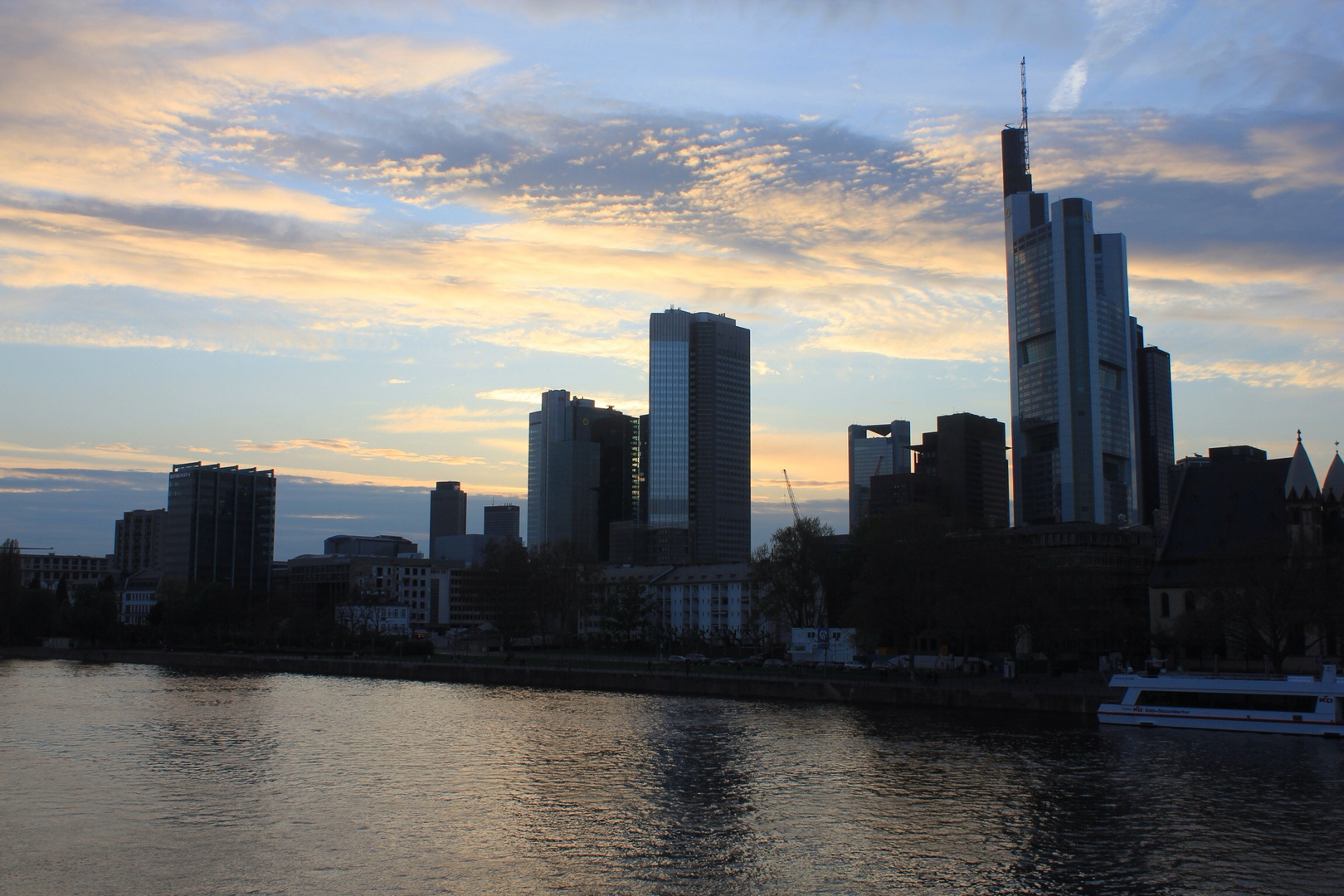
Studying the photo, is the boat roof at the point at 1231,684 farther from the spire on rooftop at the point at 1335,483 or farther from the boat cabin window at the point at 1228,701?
the spire on rooftop at the point at 1335,483

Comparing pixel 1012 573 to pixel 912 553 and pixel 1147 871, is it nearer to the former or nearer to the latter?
pixel 912 553

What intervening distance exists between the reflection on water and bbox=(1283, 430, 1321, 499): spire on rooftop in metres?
54.6

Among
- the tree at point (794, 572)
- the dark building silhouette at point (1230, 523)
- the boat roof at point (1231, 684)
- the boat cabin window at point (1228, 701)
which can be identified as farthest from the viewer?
the tree at point (794, 572)

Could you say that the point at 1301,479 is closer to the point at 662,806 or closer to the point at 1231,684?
the point at 1231,684

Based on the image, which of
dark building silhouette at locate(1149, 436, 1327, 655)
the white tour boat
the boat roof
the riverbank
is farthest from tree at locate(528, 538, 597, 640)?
the white tour boat

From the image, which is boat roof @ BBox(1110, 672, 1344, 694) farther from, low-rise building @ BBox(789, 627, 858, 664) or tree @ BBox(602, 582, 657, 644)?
tree @ BBox(602, 582, 657, 644)

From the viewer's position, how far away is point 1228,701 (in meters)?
78.7

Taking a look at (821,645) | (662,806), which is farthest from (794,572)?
(662,806)

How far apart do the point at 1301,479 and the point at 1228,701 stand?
51.4 metres

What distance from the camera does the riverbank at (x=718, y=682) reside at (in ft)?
287

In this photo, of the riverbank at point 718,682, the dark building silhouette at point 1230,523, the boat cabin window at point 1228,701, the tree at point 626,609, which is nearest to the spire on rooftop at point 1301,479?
the dark building silhouette at point 1230,523

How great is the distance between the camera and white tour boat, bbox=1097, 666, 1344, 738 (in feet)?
247

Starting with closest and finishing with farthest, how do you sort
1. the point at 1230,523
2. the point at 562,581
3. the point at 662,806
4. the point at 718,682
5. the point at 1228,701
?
1. the point at 662,806
2. the point at 1228,701
3. the point at 718,682
4. the point at 1230,523
5. the point at 562,581

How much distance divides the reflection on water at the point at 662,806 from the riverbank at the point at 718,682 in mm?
4290
